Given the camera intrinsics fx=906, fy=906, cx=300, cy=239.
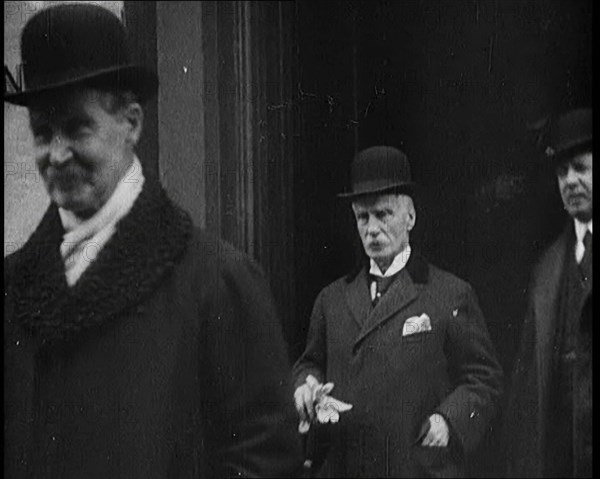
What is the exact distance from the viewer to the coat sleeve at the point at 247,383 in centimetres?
247

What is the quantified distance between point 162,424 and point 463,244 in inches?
38.0

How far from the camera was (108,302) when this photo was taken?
245cm

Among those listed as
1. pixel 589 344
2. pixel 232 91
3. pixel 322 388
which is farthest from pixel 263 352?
pixel 589 344

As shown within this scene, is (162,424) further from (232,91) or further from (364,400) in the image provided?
(232,91)

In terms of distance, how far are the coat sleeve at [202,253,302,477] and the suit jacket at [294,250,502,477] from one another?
3.4 inches

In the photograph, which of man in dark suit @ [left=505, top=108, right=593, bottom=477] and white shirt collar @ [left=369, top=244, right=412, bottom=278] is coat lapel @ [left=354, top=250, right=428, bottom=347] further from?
man in dark suit @ [left=505, top=108, right=593, bottom=477]

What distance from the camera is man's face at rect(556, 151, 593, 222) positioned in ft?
8.46

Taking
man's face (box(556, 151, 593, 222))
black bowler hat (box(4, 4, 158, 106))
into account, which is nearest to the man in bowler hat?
black bowler hat (box(4, 4, 158, 106))

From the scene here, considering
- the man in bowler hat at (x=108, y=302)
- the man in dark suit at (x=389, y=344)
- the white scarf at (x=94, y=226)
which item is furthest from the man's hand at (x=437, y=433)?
the white scarf at (x=94, y=226)

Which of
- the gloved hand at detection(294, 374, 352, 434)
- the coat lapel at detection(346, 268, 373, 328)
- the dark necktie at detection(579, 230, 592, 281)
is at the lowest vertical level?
the gloved hand at detection(294, 374, 352, 434)

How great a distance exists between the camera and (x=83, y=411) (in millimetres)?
2463

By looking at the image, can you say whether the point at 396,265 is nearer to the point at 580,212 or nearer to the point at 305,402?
the point at 305,402

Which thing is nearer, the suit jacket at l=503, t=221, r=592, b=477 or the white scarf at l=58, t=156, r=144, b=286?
the white scarf at l=58, t=156, r=144, b=286

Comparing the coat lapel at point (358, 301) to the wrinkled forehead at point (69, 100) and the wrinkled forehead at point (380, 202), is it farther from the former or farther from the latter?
the wrinkled forehead at point (69, 100)
